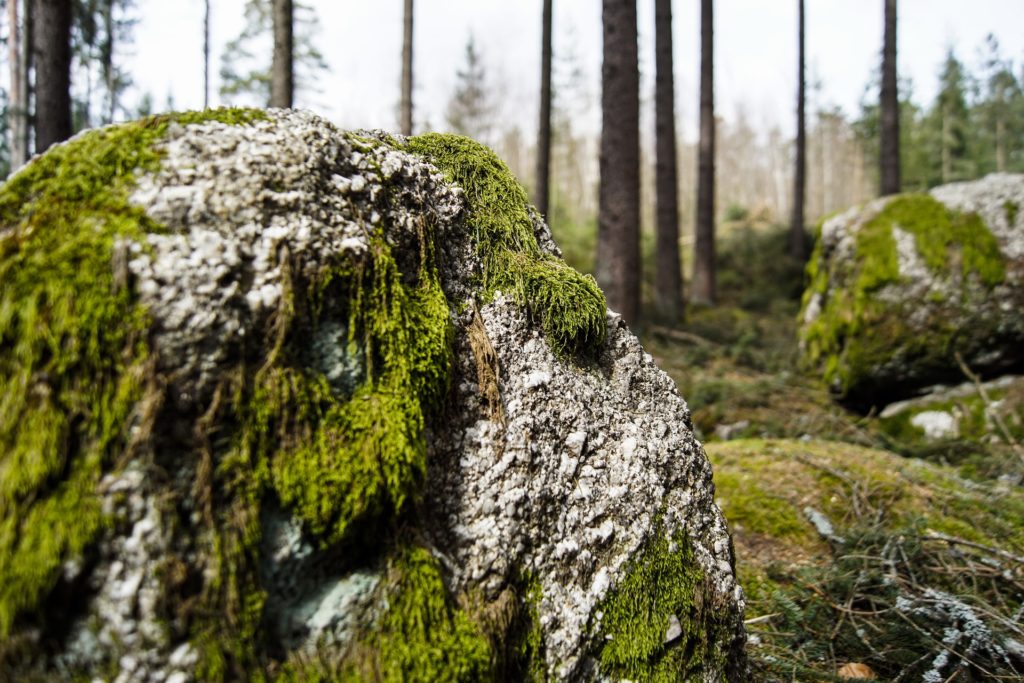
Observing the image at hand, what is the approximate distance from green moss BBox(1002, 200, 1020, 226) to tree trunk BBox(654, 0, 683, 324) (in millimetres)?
5620

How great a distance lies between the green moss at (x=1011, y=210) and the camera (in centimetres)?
631

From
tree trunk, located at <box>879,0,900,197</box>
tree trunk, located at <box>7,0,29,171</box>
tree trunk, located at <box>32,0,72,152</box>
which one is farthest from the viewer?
tree trunk, located at <box>7,0,29,171</box>

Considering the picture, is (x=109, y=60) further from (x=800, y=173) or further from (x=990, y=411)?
(x=990, y=411)

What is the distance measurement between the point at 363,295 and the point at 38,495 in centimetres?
81

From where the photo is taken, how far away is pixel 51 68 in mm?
5891

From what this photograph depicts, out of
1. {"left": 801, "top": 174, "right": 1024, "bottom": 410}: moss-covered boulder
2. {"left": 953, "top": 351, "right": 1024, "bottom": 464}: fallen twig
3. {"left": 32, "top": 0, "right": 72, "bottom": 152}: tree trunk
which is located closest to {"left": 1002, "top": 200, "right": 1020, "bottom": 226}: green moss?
{"left": 801, "top": 174, "right": 1024, "bottom": 410}: moss-covered boulder

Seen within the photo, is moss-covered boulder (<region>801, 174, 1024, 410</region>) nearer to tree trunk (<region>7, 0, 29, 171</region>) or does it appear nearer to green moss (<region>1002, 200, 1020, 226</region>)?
green moss (<region>1002, 200, 1020, 226</region>)

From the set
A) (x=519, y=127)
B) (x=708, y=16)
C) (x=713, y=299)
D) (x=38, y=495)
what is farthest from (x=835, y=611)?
(x=519, y=127)

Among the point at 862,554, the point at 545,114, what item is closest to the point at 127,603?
the point at 862,554

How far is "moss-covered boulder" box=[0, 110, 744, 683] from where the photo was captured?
1.18 m

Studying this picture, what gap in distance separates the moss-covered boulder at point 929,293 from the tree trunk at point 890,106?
7287 millimetres

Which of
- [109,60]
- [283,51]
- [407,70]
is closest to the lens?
[283,51]

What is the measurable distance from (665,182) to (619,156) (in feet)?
11.9

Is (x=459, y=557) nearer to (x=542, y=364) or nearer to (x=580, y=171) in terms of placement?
A: (x=542, y=364)
